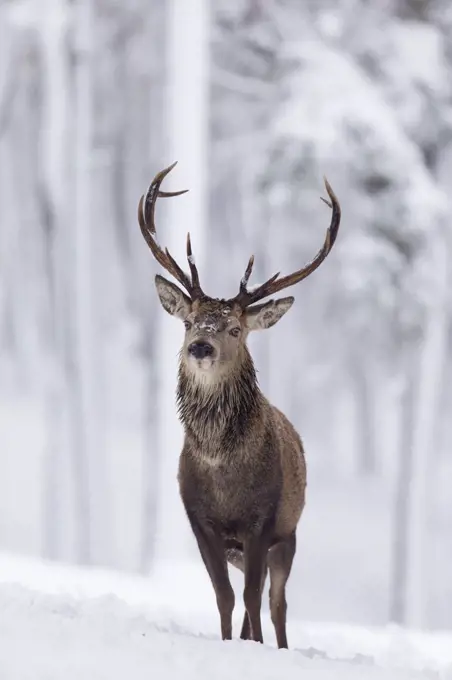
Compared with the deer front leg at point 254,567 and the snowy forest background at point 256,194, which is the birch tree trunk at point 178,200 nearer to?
the snowy forest background at point 256,194

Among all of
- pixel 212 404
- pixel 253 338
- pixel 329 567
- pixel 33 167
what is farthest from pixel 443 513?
pixel 212 404

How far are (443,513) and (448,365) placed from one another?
13.2ft

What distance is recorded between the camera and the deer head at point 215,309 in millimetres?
5762

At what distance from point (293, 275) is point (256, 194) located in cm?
1091

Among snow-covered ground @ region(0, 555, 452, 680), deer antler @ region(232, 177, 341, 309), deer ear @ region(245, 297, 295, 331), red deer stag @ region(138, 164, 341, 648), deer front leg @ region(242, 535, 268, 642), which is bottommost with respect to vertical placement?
snow-covered ground @ region(0, 555, 452, 680)

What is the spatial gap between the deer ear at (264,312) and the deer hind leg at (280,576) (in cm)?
106

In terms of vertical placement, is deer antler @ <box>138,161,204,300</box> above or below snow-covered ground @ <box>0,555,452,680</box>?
above

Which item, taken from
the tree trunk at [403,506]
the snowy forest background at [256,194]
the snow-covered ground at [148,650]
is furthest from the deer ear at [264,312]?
the tree trunk at [403,506]

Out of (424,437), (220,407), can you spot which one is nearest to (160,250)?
(220,407)

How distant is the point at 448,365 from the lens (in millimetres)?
26672

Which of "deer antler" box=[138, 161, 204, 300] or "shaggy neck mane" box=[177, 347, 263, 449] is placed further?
"deer antler" box=[138, 161, 204, 300]

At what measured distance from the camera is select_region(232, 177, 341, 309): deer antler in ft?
19.4

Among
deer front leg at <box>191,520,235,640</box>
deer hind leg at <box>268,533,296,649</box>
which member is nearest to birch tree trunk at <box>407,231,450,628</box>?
deer hind leg at <box>268,533,296,649</box>

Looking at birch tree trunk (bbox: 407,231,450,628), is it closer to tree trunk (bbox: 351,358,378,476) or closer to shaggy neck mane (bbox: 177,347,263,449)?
shaggy neck mane (bbox: 177,347,263,449)
